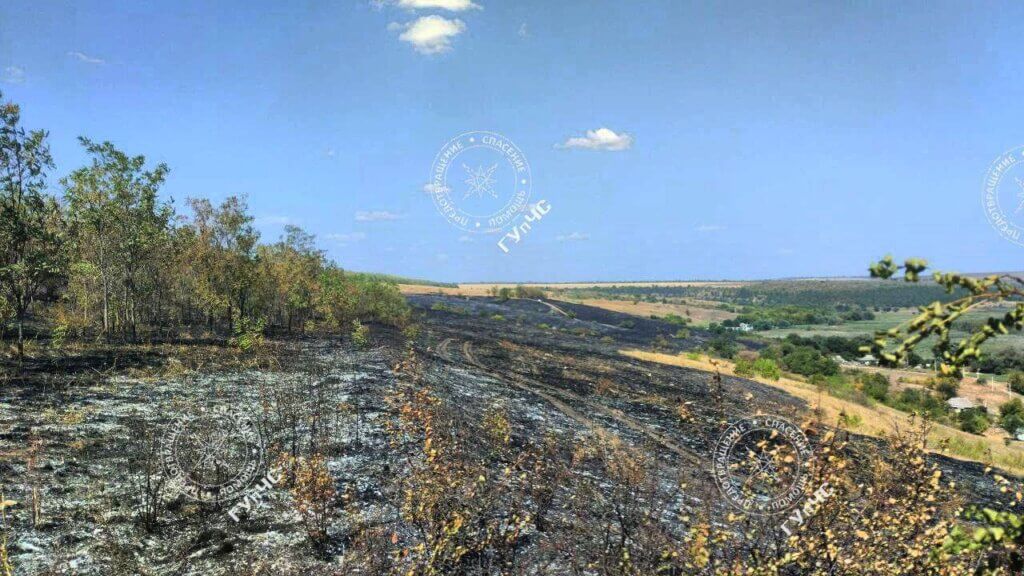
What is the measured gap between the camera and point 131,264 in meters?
25.5

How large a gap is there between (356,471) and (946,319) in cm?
1171

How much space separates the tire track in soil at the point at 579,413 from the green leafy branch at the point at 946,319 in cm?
1229

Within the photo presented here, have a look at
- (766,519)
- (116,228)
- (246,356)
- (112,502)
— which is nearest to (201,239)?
(116,228)

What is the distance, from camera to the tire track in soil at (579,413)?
17.8m

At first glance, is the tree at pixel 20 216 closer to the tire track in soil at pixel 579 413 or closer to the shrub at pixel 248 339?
the shrub at pixel 248 339

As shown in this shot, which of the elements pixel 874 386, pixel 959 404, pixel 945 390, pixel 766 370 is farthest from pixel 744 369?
pixel 945 390

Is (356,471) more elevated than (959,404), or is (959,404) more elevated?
(356,471)

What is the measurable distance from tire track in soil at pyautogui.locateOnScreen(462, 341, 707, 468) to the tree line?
1231 cm

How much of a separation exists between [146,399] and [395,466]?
8.74 m

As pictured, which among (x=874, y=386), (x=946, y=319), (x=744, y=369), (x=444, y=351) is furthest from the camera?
(x=874, y=386)

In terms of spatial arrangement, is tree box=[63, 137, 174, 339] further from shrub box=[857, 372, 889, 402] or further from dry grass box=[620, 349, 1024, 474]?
shrub box=[857, 372, 889, 402]

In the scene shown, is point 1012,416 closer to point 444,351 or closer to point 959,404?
point 959,404

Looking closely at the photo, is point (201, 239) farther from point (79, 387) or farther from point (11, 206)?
point (79, 387)

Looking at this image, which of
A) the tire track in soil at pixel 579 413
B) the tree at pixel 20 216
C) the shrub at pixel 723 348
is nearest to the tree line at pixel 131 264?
the tree at pixel 20 216
